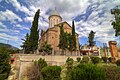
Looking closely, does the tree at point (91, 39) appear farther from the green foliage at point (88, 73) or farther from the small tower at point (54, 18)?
the green foliage at point (88, 73)

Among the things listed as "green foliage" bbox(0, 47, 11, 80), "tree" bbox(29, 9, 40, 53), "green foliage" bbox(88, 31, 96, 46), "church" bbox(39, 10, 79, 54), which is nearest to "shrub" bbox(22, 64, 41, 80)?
"green foliage" bbox(0, 47, 11, 80)

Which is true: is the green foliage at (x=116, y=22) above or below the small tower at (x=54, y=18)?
below

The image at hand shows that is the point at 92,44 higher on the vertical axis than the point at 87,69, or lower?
higher

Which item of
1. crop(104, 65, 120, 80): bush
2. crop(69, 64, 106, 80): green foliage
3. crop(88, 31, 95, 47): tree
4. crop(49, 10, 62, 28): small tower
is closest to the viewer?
crop(69, 64, 106, 80): green foliage

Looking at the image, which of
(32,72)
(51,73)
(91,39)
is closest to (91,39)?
(91,39)

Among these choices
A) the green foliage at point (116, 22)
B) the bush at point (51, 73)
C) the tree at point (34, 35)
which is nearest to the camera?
the bush at point (51, 73)

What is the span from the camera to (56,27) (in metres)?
37.3

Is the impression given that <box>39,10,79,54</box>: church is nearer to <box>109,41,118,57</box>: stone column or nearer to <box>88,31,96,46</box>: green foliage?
<box>88,31,96,46</box>: green foliage

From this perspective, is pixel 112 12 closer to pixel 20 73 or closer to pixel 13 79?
pixel 20 73

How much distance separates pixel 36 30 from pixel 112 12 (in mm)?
17417

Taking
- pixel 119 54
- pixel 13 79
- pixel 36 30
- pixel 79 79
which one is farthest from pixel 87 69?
pixel 36 30

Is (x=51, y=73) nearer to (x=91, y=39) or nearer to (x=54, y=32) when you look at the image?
(x=54, y=32)

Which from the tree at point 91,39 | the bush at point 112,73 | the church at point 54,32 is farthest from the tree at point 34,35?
the bush at point 112,73

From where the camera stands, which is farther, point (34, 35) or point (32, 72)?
point (34, 35)
